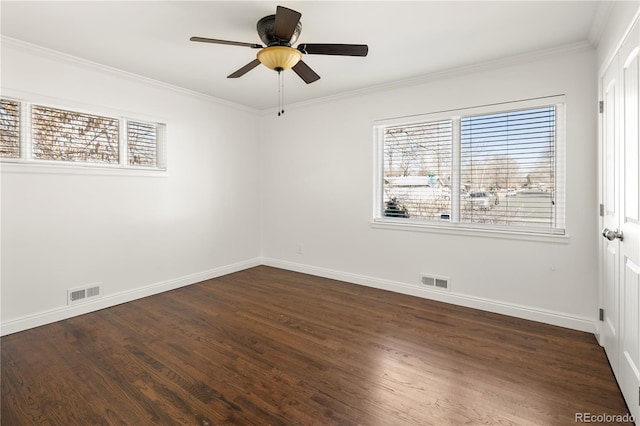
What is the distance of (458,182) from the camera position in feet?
11.8

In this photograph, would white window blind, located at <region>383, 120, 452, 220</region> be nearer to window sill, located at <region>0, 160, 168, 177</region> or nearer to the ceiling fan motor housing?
the ceiling fan motor housing

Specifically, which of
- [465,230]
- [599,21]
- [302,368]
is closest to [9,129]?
[302,368]

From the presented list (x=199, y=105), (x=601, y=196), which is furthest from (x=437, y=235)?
(x=199, y=105)

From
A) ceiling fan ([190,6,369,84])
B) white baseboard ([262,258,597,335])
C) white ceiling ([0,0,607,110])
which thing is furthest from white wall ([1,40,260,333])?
ceiling fan ([190,6,369,84])

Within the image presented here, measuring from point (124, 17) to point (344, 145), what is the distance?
2764mm

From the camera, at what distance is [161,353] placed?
8.18 feet

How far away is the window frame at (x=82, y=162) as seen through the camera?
2920 millimetres

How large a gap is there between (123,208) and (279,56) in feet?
8.41

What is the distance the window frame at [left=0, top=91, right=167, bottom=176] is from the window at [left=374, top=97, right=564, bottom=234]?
111 inches

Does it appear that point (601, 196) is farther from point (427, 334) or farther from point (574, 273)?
point (427, 334)

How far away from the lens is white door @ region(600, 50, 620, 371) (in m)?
2.12

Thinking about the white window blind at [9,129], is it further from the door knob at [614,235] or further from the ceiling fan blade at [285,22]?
the door knob at [614,235]

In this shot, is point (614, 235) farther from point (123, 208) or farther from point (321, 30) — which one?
point (123, 208)

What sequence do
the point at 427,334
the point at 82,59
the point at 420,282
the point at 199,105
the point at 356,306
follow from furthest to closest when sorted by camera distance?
the point at 199,105
the point at 420,282
the point at 356,306
the point at 82,59
the point at 427,334
